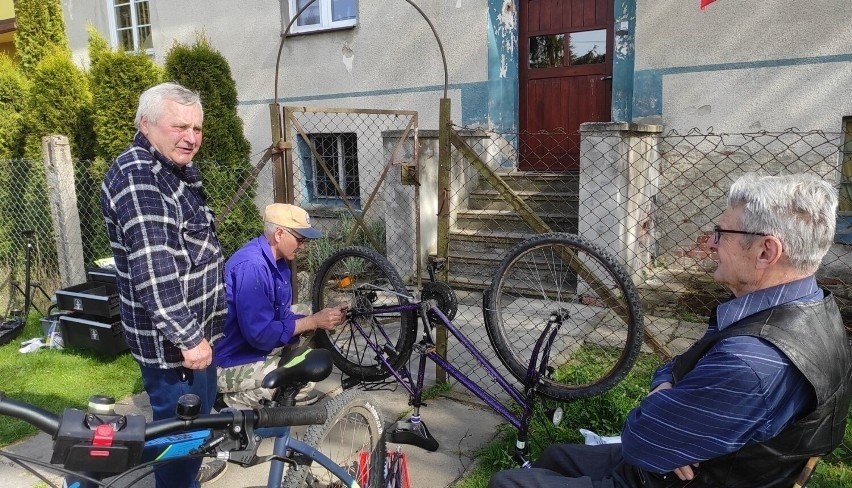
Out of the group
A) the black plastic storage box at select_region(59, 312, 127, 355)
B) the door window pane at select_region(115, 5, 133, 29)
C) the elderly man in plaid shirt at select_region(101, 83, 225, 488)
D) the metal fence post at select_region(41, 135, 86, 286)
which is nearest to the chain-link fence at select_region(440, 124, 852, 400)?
the elderly man in plaid shirt at select_region(101, 83, 225, 488)

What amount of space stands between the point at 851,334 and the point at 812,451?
412 cm

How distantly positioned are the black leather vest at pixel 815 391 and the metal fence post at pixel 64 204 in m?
5.59

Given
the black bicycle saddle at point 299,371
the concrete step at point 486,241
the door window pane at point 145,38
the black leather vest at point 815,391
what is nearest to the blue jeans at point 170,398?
the black bicycle saddle at point 299,371

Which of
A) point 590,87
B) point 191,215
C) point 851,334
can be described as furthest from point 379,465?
point 590,87

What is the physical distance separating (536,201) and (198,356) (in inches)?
193

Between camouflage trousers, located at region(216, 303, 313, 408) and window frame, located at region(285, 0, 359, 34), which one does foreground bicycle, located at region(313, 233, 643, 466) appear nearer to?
camouflage trousers, located at region(216, 303, 313, 408)

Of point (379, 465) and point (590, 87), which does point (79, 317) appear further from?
point (590, 87)

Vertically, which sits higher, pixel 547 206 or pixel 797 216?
pixel 797 216

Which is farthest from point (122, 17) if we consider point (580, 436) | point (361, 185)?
point (580, 436)

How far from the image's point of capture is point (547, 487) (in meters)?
1.85

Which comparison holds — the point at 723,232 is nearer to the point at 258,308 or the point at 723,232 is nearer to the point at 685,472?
the point at 685,472

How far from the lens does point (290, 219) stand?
2900mm

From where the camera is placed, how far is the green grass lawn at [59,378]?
394 cm

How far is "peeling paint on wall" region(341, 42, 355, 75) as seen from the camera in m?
8.21
